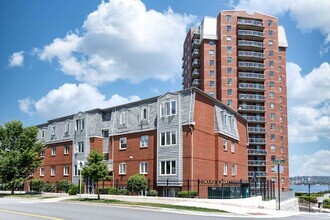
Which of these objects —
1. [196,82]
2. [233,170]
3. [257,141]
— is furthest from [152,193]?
[196,82]

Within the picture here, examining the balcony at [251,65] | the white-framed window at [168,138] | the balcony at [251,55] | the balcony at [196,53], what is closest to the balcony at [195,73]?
the balcony at [196,53]

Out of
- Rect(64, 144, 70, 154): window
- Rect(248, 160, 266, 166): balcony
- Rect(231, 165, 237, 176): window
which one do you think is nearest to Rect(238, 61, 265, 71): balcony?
Rect(248, 160, 266, 166): balcony

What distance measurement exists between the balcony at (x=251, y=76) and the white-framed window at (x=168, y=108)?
49859 mm

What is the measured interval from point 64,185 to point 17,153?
22.5ft

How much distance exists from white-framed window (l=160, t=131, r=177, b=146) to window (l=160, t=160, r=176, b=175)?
189 cm

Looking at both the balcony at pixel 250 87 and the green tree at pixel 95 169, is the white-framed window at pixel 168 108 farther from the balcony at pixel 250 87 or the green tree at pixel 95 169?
the balcony at pixel 250 87

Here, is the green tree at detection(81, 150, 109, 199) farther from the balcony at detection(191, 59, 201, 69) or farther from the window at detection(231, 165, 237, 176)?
the balcony at detection(191, 59, 201, 69)

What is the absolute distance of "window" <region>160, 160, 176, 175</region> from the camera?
38.6 meters

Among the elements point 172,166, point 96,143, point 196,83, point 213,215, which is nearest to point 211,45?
point 196,83

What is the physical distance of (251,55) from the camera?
87.6 m

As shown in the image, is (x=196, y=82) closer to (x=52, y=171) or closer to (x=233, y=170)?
(x=233, y=170)

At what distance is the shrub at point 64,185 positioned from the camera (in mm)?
47031

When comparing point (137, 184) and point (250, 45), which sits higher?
point (250, 45)

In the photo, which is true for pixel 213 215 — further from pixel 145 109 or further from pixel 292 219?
pixel 145 109
